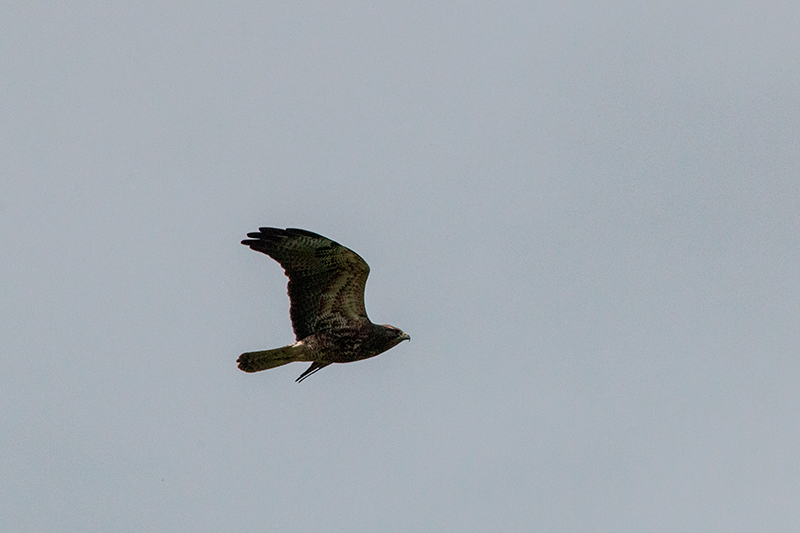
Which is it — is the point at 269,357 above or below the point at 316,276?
below

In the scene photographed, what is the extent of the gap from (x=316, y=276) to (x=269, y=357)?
138 cm

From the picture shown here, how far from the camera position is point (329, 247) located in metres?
102

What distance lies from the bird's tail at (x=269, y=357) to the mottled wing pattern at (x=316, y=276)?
225 millimetres

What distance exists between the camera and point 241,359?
102 meters

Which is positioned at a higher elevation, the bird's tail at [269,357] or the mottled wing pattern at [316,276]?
the mottled wing pattern at [316,276]

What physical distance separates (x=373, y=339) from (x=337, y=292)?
2.90ft

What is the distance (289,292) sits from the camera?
102312 millimetres

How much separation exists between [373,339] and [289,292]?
1.40 m

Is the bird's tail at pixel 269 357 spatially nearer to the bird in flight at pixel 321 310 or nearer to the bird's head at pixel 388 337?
the bird in flight at pixel 321 310

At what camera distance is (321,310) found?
335 feet

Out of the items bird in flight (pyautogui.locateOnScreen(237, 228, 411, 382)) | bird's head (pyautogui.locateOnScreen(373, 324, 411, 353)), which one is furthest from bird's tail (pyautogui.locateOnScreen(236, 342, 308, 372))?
bird's head (pyautogui.locateOnScreen(373, 324, 411, 353))

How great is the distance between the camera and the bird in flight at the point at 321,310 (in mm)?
101938

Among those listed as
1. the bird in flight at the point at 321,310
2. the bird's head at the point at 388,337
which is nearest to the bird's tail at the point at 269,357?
the bird in flight at the point at 321,310

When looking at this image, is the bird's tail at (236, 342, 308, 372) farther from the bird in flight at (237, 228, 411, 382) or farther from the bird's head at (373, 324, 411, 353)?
the bird's head at (373, 324, 411, 353)
